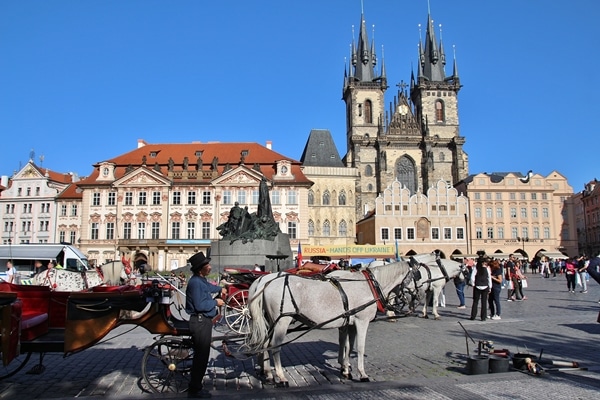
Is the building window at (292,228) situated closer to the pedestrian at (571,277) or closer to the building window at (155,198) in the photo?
the building window at (155,198)

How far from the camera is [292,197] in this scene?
50.6 meters

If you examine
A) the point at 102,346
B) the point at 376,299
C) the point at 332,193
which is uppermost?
the point at 332,193

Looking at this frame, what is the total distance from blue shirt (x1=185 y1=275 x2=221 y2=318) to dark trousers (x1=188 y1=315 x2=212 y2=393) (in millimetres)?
82

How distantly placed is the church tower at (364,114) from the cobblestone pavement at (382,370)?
193 feet

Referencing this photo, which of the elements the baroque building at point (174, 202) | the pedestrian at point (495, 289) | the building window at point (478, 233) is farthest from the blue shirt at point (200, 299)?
the building window at point (478, 233)

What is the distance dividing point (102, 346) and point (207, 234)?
41898mm

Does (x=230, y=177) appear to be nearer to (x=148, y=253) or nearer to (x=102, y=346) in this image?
(x=148, y=253)

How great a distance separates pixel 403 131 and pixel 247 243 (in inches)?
2291

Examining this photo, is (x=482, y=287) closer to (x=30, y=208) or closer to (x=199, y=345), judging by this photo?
(x=199, y=345)

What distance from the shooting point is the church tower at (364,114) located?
70.2 meters

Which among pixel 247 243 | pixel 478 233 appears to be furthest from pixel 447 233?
pixel 247 243

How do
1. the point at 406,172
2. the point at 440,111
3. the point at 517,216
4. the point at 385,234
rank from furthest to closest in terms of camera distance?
the point at 440,111 < the point at 406,172 < the point at 517,216 < the point at 385,234

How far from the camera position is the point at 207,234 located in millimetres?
50625

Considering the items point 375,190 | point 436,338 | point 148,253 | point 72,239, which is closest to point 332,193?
point 375,190
